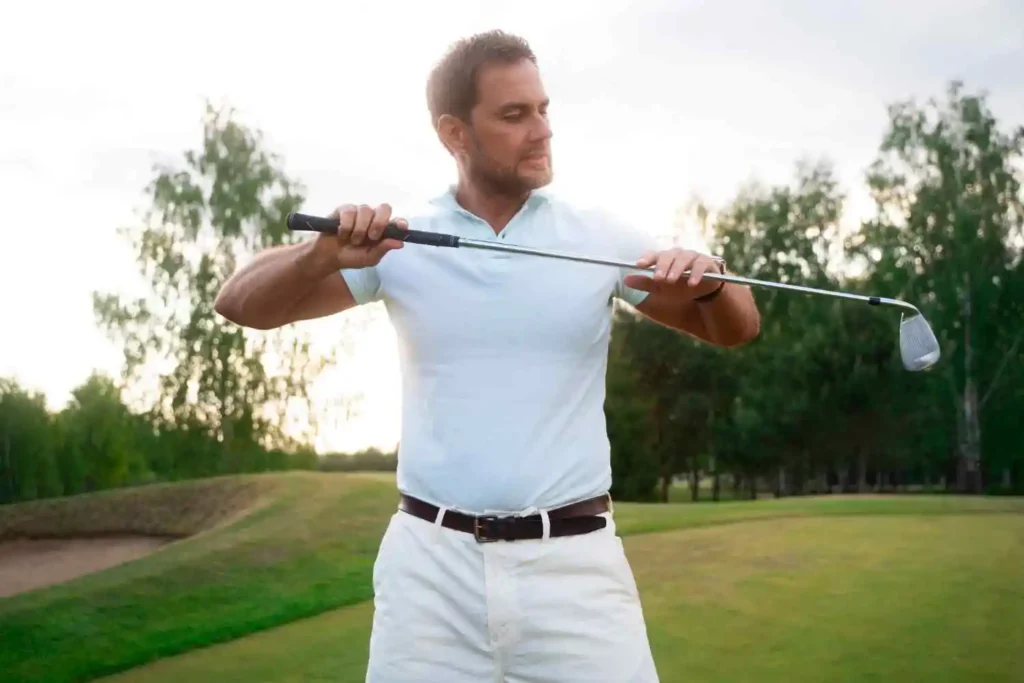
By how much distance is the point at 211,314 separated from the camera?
504 inches

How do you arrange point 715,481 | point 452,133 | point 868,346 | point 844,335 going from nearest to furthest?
point 452,133 → point 868,346 → point 844,335 → point 715,481

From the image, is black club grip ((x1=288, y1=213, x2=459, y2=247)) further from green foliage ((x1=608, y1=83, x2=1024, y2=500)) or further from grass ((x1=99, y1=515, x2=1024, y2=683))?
green foliage ((x1=608, y1=83, x2=1024, y2=500))

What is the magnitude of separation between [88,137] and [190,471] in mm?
6392

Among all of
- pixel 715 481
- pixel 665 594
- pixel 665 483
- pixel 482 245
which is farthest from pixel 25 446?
pixel 715 481

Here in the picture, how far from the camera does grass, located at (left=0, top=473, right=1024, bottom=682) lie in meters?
3.18

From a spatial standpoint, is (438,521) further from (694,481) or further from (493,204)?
(694,481)

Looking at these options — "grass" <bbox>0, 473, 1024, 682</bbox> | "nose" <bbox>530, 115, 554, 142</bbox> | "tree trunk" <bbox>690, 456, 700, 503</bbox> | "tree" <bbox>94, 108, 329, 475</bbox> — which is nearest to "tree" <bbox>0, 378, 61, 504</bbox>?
"grass" <bbox>0, 473, 1024, 682</bbox>

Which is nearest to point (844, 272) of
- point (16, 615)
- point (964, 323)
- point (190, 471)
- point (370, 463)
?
point (964, 323)

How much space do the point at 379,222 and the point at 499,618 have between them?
508mm

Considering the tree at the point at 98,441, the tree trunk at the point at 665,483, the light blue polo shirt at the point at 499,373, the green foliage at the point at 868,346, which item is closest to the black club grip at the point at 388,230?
the light blue polo shirt at the point at 499,373

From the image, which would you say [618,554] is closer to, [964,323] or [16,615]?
[16,615]

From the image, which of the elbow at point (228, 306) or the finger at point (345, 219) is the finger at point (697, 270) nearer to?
the finger at point (345, 219)

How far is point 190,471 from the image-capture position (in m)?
12.2

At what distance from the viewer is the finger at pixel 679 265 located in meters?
1.20
